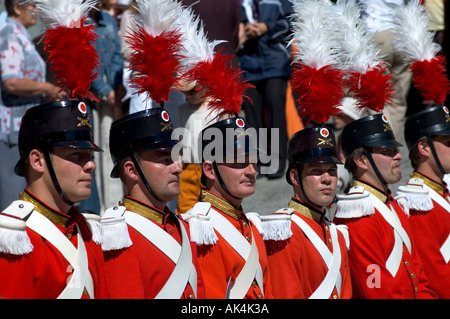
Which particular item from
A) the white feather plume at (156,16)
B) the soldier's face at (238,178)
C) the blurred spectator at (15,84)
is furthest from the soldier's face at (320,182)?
the blurred spectator at (15,84)

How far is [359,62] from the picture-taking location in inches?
246

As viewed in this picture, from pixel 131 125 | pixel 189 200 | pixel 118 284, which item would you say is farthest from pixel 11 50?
pixel 118 284

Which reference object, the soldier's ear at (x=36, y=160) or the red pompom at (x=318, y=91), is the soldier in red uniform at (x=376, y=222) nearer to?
the red pompom at (x=318, y=91)

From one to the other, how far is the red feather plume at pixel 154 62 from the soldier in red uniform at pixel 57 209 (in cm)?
51

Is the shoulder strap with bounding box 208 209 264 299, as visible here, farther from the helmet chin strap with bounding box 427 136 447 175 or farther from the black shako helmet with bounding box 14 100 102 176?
the helmet chin strap with bounding box 427 136 447 175

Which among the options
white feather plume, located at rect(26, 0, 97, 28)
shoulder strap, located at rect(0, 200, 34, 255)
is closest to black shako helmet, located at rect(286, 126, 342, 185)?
white feather plume, located at rect(26, 0, 97, 28)

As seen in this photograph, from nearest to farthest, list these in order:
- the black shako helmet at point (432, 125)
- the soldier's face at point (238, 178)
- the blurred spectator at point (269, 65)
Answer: the soldier's face at point (238, 178) → the black shako helmet at point (432, 125) → the blurred spectator at point (269, 65)

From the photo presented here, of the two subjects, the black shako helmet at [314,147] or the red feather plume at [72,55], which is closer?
the red feather plume at [72,55]

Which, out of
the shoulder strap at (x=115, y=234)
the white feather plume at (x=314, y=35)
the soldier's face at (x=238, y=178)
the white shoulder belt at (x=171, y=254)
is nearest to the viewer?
the shoulder strap at (x=115, y=234)

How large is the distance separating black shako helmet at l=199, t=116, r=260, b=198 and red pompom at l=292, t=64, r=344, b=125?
0.61 metres

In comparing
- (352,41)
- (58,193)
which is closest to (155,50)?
(58,193)

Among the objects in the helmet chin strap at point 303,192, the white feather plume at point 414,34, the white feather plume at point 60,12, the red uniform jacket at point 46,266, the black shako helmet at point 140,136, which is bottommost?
the red uniform jacket at point 46,266

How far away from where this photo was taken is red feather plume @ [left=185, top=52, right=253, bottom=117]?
5238mm

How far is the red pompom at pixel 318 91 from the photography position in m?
5.64
